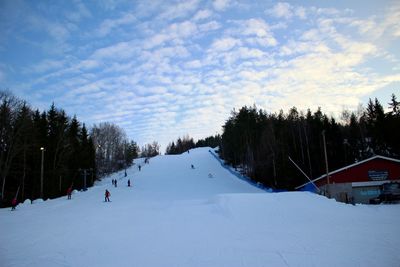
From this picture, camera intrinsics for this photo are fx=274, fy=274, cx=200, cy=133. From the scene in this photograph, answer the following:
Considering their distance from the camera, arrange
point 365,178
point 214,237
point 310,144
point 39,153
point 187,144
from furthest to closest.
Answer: point 187,144 < point 310,144 < point 39,153 < point 365,178 < point 214,237

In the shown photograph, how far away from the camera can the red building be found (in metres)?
30.5

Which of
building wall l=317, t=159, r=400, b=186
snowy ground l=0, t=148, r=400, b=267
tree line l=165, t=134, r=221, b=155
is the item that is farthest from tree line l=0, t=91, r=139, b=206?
tree line l=165, t=134, r=221, b=155

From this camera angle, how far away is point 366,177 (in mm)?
30750

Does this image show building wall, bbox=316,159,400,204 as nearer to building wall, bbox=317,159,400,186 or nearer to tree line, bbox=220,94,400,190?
building wall, bbox=317,159,400,186

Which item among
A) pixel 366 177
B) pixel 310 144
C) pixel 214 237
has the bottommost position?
pixel 214 237

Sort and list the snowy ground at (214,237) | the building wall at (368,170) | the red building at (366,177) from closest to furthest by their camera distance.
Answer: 1. the snowy ground at (214,237)
2. the red building at (366,177)
3. the building wall at (368,170)

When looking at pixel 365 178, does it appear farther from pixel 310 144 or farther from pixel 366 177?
pixel 310 144

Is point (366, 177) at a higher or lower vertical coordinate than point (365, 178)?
higher

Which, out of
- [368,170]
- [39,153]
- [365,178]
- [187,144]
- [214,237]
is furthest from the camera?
[187,144]

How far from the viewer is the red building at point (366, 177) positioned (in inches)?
1200

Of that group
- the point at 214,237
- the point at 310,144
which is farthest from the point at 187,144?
the point at 214,237

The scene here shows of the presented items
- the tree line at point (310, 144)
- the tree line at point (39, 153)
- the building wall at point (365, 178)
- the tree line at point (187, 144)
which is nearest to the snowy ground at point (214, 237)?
the building wall at point (365, 178)

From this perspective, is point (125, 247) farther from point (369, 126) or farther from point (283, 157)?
point (369, 126)

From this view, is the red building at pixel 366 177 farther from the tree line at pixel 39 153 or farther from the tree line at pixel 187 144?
the tree line at pixel 187 144
